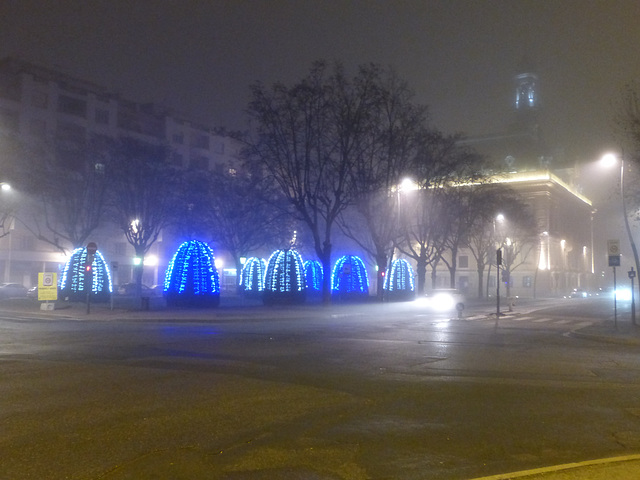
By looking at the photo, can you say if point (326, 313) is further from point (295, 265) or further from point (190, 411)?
point (190, 411)

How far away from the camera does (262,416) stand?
8.91m

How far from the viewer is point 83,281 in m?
41.3

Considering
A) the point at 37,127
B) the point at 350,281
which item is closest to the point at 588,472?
the point at 350,281

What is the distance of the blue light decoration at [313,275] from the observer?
53594 mm

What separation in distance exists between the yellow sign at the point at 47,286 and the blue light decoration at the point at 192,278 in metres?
6.31

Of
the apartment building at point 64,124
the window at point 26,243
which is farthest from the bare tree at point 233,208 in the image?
the window at point 26,243

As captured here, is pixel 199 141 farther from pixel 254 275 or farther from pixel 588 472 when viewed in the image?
pixel 588 472

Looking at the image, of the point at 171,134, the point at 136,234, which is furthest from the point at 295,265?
the point at 171,134

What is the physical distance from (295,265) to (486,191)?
19536mm

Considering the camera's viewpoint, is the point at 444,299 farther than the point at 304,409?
Yes

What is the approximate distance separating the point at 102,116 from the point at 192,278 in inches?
1813

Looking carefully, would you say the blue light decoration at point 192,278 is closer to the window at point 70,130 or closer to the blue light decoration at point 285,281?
the blue light decoration at point 285,281

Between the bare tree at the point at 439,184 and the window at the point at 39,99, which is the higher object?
the window at the point at 39,99

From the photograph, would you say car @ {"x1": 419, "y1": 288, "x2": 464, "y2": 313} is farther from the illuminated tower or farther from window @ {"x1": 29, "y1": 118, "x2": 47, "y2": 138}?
the illuminated tower
